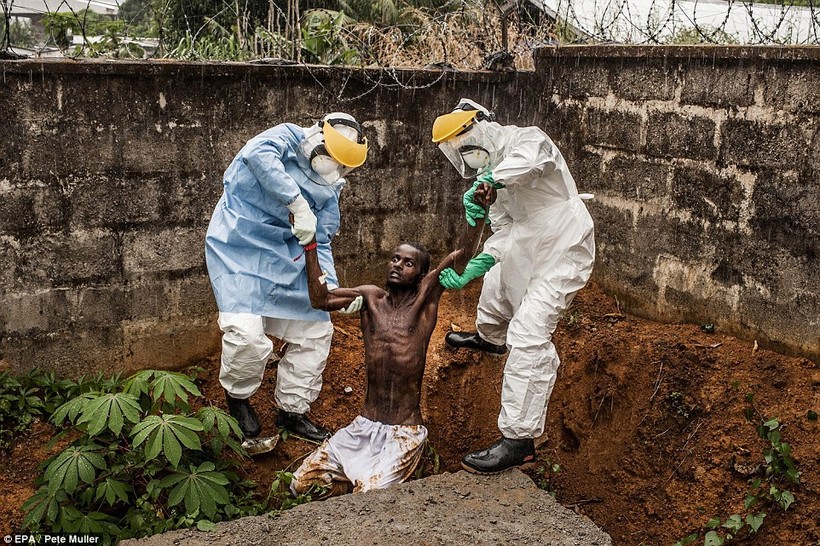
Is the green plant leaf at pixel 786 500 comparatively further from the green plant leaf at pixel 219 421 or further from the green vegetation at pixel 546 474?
the green plant leaf at pixel 219 421

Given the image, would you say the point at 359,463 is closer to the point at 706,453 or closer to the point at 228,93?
the point at 706,453

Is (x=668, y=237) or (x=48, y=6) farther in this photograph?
(x=48, y=6)

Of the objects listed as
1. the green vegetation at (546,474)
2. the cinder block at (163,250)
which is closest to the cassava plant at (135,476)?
the cinder block at (163,250)

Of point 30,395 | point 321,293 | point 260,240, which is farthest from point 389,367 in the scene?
point 30,395

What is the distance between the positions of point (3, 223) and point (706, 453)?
410 cm

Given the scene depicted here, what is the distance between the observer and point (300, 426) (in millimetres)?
4848

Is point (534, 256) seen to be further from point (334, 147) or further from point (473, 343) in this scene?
point (334, 147)

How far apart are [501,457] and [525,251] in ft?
3.64

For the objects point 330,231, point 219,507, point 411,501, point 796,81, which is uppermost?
point 796,81

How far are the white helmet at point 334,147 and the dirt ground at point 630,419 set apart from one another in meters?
1.56

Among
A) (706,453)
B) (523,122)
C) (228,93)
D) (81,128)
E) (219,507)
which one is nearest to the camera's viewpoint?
(219,507)

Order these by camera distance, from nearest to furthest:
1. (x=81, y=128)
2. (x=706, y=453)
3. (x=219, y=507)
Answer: (x=219, y=507)
(x=706, y=453)
(x=81, y=128)

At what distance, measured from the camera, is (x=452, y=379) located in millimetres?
5508

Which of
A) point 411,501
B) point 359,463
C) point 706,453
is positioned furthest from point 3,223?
point 706,453
